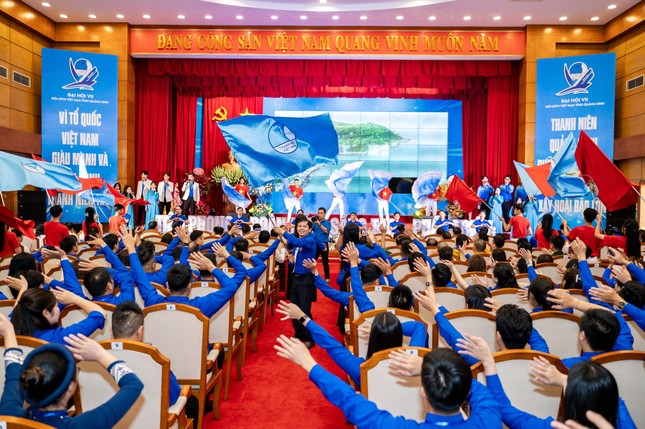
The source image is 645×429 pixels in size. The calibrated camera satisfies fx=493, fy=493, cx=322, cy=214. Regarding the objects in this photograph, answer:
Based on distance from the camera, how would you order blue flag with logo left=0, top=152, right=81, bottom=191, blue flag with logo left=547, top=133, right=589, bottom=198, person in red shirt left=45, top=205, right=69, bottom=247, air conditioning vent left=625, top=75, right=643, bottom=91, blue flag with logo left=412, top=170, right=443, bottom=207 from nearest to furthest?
blue flag with logo left=0, top=152, right=81, bottom=191, person in red shirt left=45, top=205, right=69, bottom=247, blue flag with logo left=547, top=133, right=589, bottom=198, air conditioning vent left=625, top=75, right=643, bottom=91, blue flag with logo left=412, top=170, right=443, bottom=207

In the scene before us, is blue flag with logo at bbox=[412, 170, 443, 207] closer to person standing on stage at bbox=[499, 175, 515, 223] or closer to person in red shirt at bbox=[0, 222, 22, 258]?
person standing on stage at bbox=[499, 175, 515, 223]

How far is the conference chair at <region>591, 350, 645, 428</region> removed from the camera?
2074mm

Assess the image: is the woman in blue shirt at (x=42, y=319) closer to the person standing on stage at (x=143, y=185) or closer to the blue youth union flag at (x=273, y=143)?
the blue youth union flag at (x=273, y=143)

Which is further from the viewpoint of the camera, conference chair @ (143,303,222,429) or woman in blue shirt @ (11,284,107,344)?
conference chair @ (143,303,222,429)

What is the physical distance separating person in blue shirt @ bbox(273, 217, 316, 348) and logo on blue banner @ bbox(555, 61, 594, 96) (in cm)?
910

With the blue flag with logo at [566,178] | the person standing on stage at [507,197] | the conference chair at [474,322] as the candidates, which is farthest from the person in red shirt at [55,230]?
the person standing on stage at [507,197]

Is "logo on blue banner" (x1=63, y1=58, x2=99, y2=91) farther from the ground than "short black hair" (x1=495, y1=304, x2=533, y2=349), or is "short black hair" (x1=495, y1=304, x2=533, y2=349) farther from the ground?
"logo on blue banner" (x1=63, y1=58, x2=99, y2=91)

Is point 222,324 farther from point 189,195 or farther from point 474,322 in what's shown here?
point 189,195

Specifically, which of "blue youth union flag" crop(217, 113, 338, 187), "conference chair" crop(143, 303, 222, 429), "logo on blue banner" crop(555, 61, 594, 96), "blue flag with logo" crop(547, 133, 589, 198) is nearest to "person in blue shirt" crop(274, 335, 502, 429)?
"conference chair" crop(143, 303, 222, 429)

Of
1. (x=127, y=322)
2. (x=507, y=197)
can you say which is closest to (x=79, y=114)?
(x=507, y=197)

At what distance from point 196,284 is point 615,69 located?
11295 mm

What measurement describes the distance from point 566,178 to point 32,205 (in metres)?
10.5

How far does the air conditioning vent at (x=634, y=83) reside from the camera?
10.6 meters

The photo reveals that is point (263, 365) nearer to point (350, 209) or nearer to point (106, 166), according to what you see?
point (106, 166)
